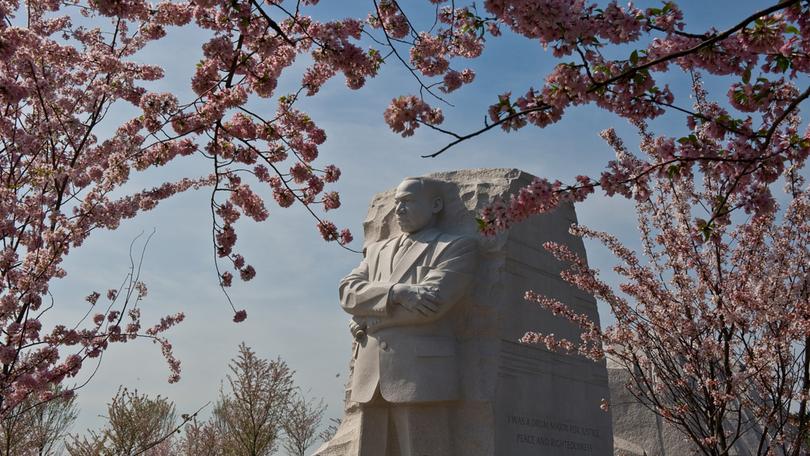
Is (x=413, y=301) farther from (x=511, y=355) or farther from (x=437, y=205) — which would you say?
(x=437, y=205)

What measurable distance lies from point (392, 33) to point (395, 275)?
331cm

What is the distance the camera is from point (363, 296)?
750 centimetres

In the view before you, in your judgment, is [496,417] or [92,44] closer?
[92,44]

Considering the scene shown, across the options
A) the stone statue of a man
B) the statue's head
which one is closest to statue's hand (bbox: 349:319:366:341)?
the stone statue of a man

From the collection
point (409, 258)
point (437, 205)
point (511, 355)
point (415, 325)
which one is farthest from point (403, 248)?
point (511, 355)

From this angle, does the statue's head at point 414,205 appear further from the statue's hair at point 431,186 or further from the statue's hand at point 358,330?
the statue's hand at point 358,330

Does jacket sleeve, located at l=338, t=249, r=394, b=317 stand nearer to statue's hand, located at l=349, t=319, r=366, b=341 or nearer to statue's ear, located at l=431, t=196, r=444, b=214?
statue's hand, located at l=349, t=319, r=366, b=341

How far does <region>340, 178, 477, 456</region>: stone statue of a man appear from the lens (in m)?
7.18

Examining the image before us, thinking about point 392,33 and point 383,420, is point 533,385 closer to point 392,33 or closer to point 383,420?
point 383,420

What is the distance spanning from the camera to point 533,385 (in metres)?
7.75

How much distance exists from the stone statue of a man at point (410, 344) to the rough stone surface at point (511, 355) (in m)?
0.20

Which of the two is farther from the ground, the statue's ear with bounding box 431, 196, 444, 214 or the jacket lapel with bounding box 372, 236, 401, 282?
the statue's ear with bounding box 431, 196, 444, 214

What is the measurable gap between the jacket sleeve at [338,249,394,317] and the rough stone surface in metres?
0.77

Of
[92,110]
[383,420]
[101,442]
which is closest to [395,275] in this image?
[383,420]
